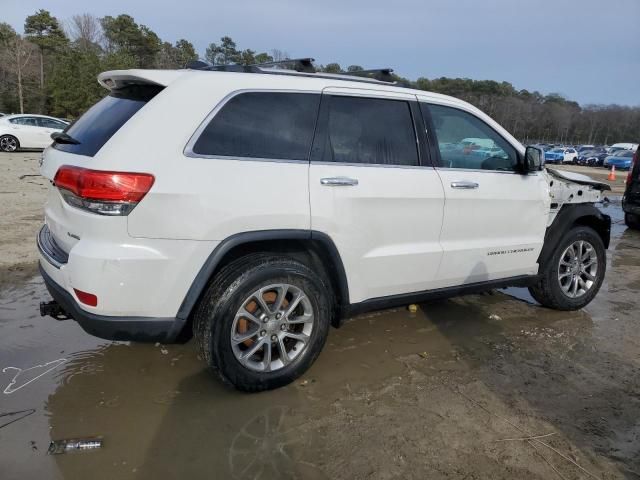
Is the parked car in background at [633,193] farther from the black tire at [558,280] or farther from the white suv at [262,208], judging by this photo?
the white suv at [262,208]

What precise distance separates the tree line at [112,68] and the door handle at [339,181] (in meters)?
4.73

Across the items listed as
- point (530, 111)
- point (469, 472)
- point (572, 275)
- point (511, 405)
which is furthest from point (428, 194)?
point (530, 111)

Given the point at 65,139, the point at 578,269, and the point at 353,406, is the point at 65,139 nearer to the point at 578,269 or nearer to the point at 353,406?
the point at 353,406

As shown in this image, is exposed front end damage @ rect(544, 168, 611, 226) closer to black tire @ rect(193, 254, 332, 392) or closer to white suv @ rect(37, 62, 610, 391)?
white suv @ rect(37, 62, 610, 391)

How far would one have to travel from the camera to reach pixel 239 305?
2.86m

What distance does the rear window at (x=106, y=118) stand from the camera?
2771mm

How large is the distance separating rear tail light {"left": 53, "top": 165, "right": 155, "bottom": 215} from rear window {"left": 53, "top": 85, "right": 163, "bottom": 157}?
22 cm

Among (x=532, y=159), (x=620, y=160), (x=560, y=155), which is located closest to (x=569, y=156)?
(x=560, y=155)

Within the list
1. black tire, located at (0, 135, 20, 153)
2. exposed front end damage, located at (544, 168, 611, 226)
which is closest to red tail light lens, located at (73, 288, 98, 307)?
exposed front end damage, located at (544, 168, 611, 226)

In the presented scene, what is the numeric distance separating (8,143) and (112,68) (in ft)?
71.2

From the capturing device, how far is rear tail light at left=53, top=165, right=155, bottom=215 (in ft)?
8.29

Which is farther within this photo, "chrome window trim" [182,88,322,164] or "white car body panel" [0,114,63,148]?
"white car body panel" [0,114,63,148]

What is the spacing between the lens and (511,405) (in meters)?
3.11

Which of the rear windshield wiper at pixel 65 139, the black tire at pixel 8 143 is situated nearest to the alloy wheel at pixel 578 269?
the rear windshield wiper at pixel 65 139
